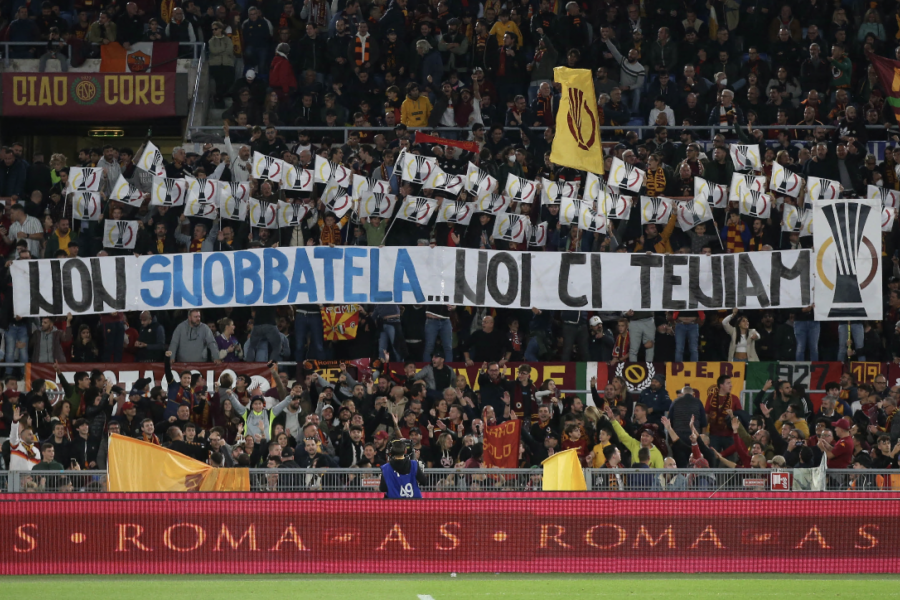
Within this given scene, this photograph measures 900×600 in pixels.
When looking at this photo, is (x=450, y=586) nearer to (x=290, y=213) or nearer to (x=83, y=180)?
(x=290, y=213)

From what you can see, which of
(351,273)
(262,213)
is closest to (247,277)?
(262,213)

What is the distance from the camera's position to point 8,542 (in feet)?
46.6

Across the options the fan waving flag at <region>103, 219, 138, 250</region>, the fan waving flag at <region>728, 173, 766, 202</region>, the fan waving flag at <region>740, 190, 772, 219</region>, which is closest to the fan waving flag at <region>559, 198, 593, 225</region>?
the fan waving flag at <region>728, 173, 766, 202</region>

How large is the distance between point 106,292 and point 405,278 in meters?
4.36

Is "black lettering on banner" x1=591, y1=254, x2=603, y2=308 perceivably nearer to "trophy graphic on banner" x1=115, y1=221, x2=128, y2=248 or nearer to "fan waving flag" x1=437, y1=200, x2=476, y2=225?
"fan waving flag" x1=437, y1=200, x2=476, y2=225

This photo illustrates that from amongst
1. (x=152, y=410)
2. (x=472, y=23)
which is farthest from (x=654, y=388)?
(x=472, y=23)

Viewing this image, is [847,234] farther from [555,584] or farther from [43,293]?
[43,293]

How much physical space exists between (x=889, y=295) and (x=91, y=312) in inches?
468

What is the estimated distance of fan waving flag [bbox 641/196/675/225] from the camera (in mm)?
21359

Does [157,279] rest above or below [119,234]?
below

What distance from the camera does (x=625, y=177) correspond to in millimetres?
21266

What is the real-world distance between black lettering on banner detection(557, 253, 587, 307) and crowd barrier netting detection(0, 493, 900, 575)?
21.6ft

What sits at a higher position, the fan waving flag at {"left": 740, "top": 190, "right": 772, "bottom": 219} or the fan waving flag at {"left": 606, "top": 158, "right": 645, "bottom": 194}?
the fan waving flag at {"left": 606, "top": 158, "right": 645, "bottom": 194}

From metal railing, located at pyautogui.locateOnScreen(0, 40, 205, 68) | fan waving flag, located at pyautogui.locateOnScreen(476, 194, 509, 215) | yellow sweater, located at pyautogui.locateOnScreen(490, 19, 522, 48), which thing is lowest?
fan waving flag, located at pyautogui.locateOnScreen(476, 194, 509, 215)
